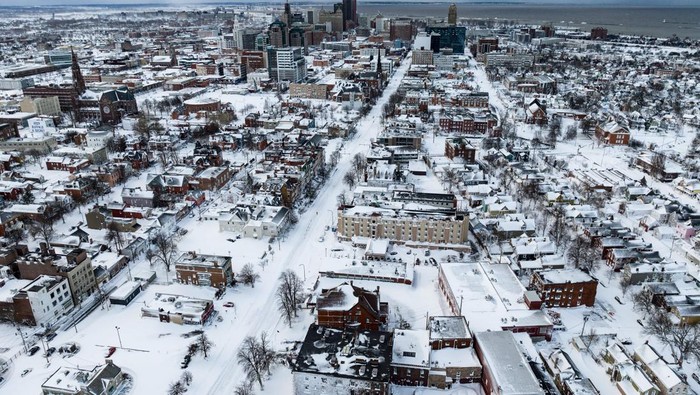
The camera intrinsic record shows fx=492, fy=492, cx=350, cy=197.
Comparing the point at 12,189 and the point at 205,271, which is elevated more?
the point at 12,189

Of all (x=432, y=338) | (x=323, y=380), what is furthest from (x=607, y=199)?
(x=323, y=380)

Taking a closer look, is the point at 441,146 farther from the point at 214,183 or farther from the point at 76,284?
the point at 76,284

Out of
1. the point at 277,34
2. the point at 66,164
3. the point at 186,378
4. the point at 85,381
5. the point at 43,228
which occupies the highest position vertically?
the point at 277,34

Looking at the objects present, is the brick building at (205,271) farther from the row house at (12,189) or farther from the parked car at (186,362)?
the row house at (12,189)

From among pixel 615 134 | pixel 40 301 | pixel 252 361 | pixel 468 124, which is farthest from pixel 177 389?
pixel 615 134

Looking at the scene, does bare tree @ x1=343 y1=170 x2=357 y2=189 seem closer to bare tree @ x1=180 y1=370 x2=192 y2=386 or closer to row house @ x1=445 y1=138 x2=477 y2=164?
row house @ x1=445 y1=138 x2=477 y2=164

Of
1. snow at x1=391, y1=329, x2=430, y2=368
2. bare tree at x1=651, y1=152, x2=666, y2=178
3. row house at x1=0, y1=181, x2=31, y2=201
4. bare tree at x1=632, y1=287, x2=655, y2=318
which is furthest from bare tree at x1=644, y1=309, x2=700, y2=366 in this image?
row house at x1=0, y1=181, x2=31, y2=201

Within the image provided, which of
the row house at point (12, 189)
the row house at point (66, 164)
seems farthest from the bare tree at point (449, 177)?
the row house at point (12, 189)

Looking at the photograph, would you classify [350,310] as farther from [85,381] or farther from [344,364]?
[85,381]
